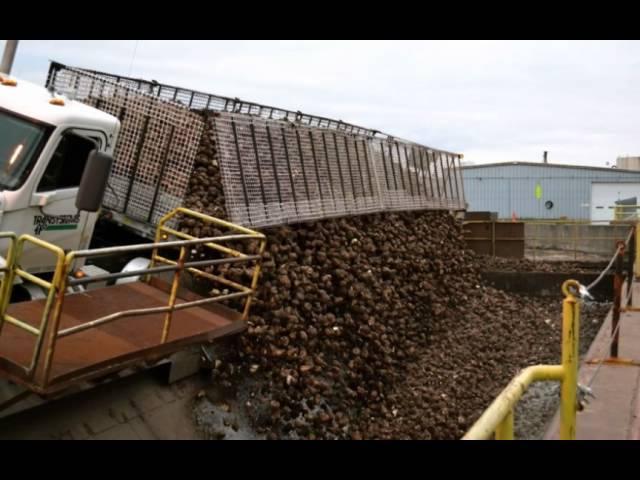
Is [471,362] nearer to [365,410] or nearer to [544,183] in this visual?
[365,410]

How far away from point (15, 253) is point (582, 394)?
4.11 m

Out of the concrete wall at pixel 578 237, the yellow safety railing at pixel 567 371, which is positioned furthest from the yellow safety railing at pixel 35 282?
the concrete wall at pixel 578 237

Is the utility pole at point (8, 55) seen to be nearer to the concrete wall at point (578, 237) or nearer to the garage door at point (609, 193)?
the concrete wall at point (578, 237)

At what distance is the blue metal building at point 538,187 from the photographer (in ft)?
141

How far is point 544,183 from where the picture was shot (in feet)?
142

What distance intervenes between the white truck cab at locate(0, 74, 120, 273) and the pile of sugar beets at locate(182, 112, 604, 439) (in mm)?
1970

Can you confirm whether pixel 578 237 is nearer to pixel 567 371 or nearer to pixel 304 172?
pixel 304 172

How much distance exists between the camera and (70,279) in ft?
15.2

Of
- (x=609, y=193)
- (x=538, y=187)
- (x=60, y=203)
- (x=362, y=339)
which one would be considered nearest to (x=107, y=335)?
(x=60, y=203)

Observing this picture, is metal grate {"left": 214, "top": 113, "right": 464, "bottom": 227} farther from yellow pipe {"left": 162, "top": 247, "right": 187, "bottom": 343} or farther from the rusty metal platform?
yellow pipe {"left": 162, "top": 247, "right": 187, "bottom": 343}

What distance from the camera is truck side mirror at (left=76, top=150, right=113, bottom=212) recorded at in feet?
16.7

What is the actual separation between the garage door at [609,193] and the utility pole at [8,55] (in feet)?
121

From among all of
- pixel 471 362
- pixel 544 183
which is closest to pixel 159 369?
pixel 471 362

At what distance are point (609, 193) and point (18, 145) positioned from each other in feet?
132
